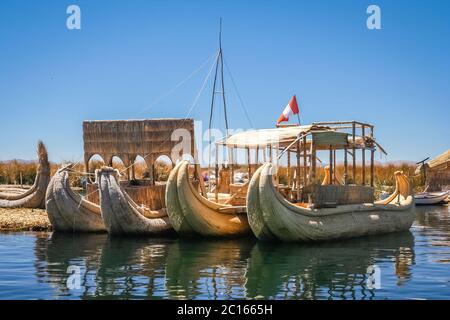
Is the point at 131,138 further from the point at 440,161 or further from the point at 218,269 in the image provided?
the point at 440,161

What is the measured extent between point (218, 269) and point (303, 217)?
3.90 metres

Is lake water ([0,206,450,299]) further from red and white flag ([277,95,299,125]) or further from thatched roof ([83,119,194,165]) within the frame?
red and white flag ([277,95,299,125])

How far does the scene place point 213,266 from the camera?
1337 centimetres

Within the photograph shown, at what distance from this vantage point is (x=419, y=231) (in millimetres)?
22078

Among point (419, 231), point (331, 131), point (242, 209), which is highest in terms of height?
point (331, 131)

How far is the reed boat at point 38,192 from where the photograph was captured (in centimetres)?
2561

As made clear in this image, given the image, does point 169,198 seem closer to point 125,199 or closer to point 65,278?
point 125,199

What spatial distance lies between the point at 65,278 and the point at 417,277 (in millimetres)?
7145

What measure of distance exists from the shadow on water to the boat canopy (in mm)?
3056

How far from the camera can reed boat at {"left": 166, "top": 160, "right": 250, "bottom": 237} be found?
16828mm

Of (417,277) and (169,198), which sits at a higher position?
(169,198)
